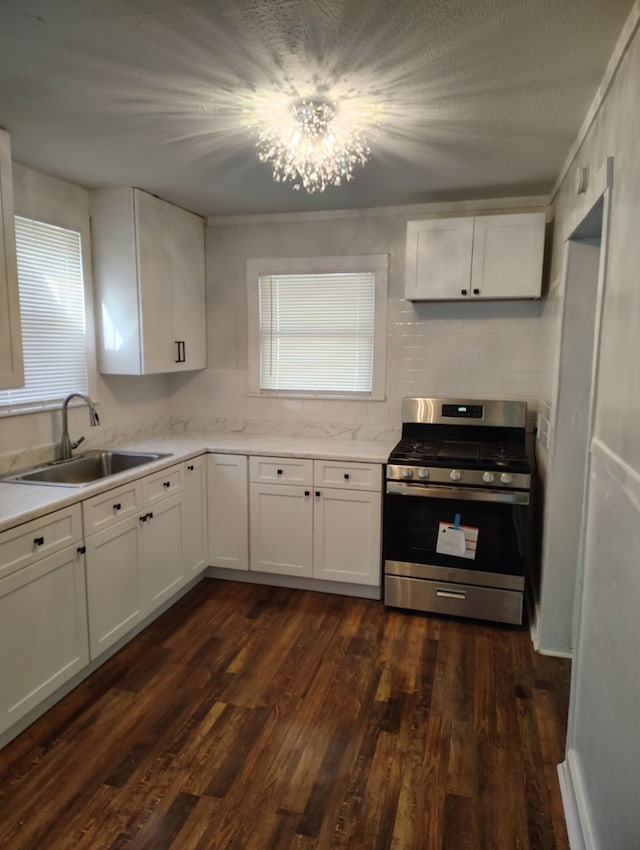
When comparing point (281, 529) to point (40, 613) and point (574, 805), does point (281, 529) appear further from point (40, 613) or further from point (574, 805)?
point (574, 805)

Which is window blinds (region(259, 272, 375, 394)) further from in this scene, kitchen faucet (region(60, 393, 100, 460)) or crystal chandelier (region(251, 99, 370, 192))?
kitchen faucet (region(60, 393, 100, 460))

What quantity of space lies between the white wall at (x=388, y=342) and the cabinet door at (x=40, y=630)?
6.33 ft

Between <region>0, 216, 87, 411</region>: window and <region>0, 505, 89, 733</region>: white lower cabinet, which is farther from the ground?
<region>0, 216, 87, 411</region>: window

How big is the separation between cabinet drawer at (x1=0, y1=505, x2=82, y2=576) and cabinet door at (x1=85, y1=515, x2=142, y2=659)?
0.14 meters

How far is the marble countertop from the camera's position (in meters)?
2.24

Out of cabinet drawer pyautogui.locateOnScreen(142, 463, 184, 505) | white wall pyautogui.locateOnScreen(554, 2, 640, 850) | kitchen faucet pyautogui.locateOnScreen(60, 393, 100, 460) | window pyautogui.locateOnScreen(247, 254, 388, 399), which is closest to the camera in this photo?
white wall pyautogui.locateOnScreen(554, 2, 640, 850)

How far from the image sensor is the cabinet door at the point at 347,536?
332 cm

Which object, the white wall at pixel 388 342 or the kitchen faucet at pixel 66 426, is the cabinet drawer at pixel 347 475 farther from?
the kitchen faucet at pixel 66 426

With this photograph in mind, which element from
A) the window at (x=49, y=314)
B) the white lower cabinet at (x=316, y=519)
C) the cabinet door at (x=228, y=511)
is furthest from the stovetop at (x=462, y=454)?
the window at (x=49, y=314)

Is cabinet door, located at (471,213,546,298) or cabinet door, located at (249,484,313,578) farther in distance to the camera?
cabinet door, located at (249,484,313,578)

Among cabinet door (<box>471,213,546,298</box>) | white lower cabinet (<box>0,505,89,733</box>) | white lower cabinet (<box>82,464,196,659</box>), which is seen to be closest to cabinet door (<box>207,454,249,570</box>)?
white lower cabinet (<box>82,464,196,659</box>)

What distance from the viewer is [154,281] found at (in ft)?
11.2

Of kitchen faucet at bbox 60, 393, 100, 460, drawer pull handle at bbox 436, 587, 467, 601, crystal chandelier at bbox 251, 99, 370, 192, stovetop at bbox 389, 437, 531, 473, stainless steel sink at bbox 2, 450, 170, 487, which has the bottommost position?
drawer pull handle at bbox 436, 587, 467, 601

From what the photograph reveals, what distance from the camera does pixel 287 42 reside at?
5.51 ft
